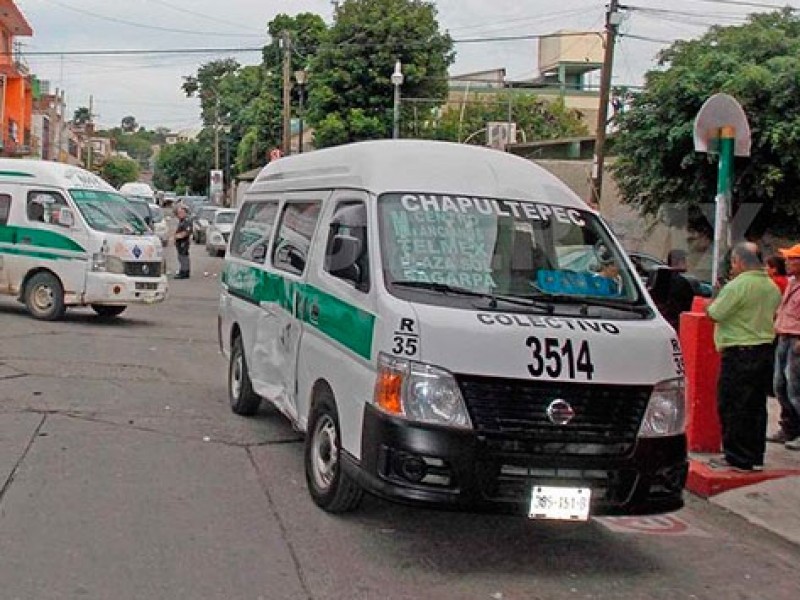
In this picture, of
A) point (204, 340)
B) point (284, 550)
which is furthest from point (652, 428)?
point (204, 340)

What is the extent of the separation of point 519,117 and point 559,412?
43.2m

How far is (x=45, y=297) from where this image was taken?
15.7 metres

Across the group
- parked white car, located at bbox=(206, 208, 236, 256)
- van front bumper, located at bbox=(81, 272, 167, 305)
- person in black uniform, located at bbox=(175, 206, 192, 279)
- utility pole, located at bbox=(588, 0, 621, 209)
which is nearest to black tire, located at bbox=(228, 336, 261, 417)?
van front bumper, located at bbox=(81, 272, 167, 305)

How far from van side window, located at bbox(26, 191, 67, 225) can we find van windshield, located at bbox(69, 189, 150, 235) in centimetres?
24

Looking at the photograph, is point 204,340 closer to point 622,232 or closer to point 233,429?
point 233,429

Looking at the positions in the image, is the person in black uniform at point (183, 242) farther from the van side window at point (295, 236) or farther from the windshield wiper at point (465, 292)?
the windshield wiper at point (465, 292)

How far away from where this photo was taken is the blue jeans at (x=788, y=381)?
28.6ft

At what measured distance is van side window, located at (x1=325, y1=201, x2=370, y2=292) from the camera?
242 inches

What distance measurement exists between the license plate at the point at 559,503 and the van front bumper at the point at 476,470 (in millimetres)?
34

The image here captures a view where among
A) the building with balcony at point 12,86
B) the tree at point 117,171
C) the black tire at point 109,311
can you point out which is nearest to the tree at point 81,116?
the tree at point 117,171

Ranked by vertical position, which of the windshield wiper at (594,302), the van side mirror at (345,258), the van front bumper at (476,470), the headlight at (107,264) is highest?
the van side mirror at (345,258)

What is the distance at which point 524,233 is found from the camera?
21.0 ft

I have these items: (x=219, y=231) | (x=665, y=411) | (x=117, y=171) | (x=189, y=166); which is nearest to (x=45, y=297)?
(x=665, y=411)

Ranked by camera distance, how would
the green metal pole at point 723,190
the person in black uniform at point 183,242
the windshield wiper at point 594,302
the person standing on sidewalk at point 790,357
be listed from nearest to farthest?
the windshield wiper at point 594,302
the person standing on sidewalk at point 790,357
the green metal pole at point 723,190
the person in black uniform at point 183,242
